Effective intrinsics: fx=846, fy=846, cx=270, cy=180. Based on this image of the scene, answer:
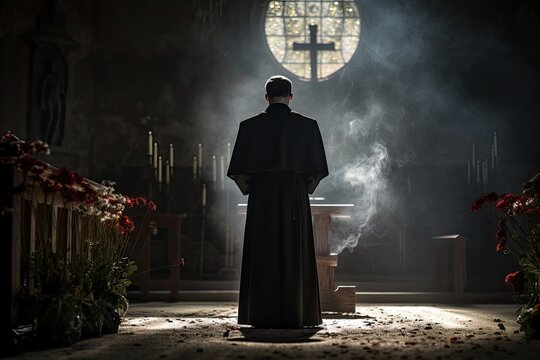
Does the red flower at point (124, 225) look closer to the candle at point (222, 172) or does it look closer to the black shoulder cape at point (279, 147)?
the black shoulder cape at point (279, 147)

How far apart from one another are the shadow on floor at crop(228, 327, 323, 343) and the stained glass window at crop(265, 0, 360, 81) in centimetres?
777

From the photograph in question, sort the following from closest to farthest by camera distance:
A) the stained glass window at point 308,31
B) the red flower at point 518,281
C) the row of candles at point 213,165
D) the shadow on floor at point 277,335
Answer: the shadow on floor at point 277,335, the red flower at point 518,281, the row of candles at point 213,165, the stained glass window at point 308,31

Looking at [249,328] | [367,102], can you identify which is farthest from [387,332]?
[367,102]

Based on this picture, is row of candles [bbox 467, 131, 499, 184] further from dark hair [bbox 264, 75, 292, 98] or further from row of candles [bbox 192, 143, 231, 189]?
dark hair [bbox 264, 75, 292, 98]

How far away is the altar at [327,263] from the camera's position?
7.25 meters

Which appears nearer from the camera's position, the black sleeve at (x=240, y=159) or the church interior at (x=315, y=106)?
the black sleeve at (x=240, y=159)

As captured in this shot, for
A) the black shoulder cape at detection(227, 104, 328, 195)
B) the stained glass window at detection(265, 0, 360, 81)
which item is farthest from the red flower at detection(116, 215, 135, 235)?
the stained glass window at detection(265, 0, 360, 81)

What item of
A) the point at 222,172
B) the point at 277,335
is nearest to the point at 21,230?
the point at 277,335

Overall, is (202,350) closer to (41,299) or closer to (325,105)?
(41,299)

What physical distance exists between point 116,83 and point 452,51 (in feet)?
16.3

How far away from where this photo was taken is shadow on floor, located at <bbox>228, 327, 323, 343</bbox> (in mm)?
4812

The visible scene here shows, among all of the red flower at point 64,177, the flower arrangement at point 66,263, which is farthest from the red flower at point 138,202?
the red flower at point 64,177

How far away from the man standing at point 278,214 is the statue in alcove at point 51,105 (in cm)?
628

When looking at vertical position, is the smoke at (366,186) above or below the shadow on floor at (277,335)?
above
